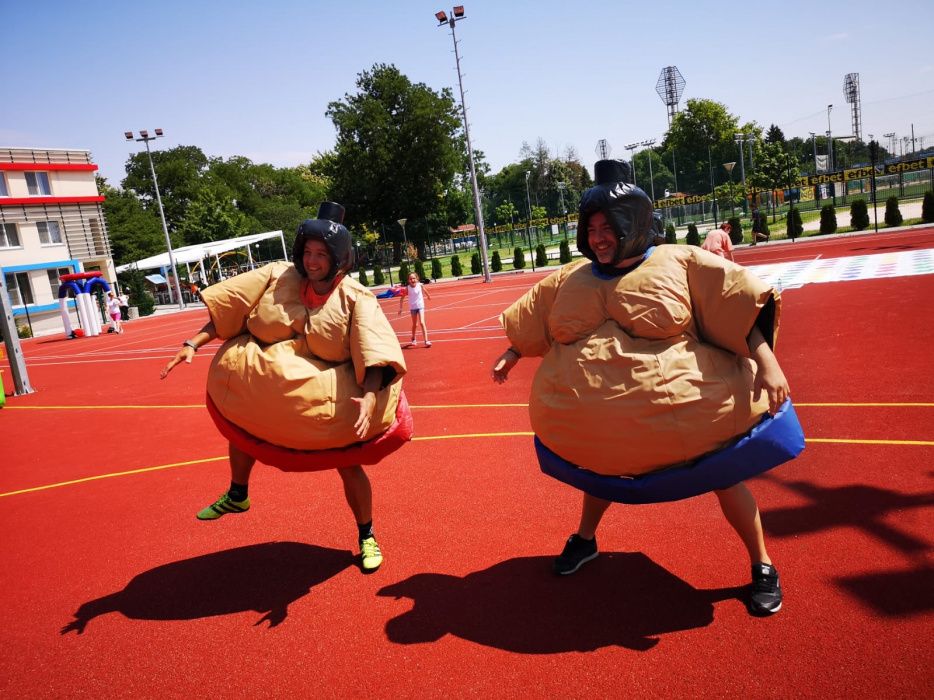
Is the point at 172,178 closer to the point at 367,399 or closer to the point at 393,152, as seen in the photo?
the point at 393,152

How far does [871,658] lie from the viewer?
110 inches

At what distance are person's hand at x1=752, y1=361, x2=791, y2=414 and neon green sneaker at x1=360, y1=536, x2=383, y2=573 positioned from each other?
7.89ft

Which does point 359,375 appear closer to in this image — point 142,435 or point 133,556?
point 133,556

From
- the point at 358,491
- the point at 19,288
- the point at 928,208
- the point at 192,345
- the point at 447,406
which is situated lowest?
the point at 447,406

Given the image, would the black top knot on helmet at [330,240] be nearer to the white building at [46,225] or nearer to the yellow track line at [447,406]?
the yellow track line at [447,406]

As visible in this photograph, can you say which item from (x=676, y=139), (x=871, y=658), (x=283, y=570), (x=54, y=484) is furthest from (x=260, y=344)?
(x=676, y=139)

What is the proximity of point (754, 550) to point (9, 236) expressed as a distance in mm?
42407

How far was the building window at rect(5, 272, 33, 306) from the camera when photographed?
35969mm

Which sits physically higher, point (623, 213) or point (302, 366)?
point (623, 213)

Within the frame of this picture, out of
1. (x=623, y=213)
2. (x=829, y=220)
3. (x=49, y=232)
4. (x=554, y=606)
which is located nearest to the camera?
(x=623, y=213)

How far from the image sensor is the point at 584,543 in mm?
3830

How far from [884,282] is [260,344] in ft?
45.3

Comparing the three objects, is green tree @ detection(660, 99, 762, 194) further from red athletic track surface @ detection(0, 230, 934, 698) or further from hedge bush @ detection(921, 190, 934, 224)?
red athletic track surface @ detection(0, 230, 934, 698)

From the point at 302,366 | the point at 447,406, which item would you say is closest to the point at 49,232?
the point at 447,406
